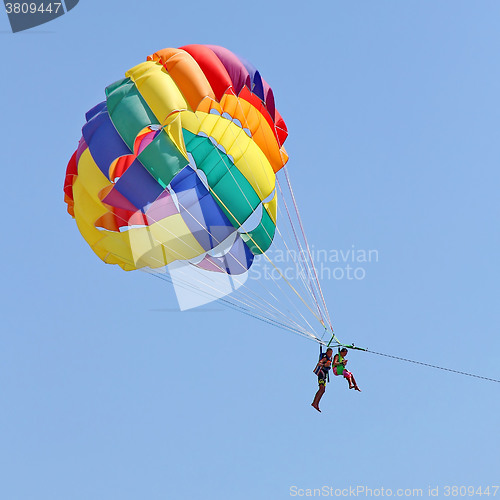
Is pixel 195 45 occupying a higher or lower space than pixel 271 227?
higher

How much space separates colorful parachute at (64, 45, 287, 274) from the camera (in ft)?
→ 52.1

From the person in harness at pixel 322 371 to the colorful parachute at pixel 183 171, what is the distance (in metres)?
0.57

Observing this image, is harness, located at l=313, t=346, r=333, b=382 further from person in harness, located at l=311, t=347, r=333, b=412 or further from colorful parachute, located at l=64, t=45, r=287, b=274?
colorful parachute, located at l=64, t=45, r=287, b=274

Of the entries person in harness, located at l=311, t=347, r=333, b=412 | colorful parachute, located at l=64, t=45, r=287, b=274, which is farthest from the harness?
colorful parachute, located at l=64, t=45, r=287, b=274

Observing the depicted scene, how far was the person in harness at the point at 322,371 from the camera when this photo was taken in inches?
628

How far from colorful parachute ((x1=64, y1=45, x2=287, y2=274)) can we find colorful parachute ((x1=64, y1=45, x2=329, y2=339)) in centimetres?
2

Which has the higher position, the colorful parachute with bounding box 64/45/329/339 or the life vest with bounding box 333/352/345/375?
the colorful parachute with bounding box 64/45/329/339

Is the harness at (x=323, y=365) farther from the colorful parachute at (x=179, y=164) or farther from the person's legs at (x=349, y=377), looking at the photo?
the colorful parachute at (x=179, y=164)

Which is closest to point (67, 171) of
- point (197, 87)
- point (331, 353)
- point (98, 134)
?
point (98, 134)

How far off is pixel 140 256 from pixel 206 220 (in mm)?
1268

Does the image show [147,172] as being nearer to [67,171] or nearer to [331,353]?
[67,171]

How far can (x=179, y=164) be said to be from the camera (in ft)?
51.3

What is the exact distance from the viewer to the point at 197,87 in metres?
16.0

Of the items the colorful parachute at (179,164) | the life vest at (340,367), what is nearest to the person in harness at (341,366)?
the life vest at (340,367)
